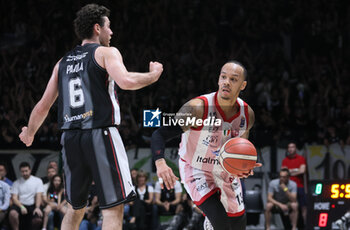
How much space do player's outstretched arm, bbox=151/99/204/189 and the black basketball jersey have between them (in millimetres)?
430

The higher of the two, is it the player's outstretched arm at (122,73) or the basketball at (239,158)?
the player's outstretched arm at (122,73)

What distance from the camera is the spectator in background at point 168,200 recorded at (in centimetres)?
965

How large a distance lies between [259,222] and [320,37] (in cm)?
656

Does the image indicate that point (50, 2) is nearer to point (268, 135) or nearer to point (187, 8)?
point (187, 8)

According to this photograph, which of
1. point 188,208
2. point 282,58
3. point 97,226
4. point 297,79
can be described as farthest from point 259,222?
point 282,58

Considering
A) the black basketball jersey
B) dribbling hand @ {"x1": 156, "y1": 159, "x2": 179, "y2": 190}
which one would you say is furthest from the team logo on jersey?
the black basketball jersey

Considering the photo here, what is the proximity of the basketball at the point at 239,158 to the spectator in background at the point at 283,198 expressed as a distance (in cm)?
514

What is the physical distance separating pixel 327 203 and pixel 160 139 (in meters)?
4.20

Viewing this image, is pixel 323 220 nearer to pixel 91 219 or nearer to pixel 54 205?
pixel 91 219

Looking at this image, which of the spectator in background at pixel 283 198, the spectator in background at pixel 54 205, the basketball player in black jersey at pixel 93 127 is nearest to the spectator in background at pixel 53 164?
the spectator in background at pixel 54 205

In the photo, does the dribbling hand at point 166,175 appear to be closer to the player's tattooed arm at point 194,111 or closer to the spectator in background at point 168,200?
the player's tattooed arm at point 194,111

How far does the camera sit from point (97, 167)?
4.02 metres

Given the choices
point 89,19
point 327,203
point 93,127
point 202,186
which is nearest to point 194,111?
point 202,186

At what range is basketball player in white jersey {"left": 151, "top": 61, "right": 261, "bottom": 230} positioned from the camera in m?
4.82
